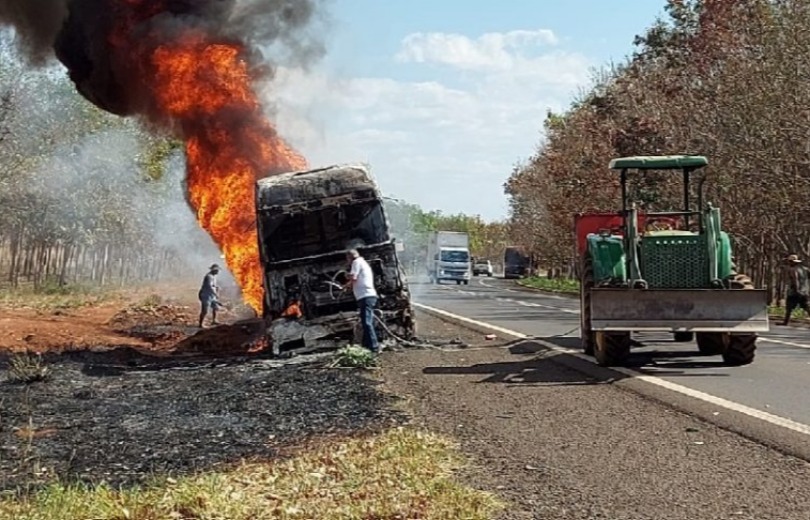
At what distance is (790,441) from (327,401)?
5.03 metres

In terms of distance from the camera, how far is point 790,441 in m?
8.41

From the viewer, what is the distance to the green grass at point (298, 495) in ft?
20.1

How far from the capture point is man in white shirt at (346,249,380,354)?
50.6 ft

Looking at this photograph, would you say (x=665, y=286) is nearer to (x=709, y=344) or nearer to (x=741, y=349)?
(x=741, y=349)

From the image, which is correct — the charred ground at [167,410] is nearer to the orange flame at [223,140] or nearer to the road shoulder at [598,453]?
the road shoulder at [598,453]

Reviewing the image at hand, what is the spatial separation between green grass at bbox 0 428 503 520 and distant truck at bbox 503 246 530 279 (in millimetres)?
84088

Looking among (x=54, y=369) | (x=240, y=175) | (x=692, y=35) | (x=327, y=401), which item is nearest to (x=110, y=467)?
(x=327, y=401)

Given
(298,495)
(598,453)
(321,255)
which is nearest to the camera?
(298,495)

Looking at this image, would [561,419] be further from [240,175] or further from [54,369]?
[240,175]

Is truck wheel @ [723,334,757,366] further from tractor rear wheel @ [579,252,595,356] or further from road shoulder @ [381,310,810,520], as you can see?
road shoulder @ [381,310,810,520]

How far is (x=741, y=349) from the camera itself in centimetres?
1395

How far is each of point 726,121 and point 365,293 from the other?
19616 millimetres

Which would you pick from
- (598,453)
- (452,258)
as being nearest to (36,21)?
(598,453)

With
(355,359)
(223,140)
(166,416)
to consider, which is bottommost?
(166,416)
